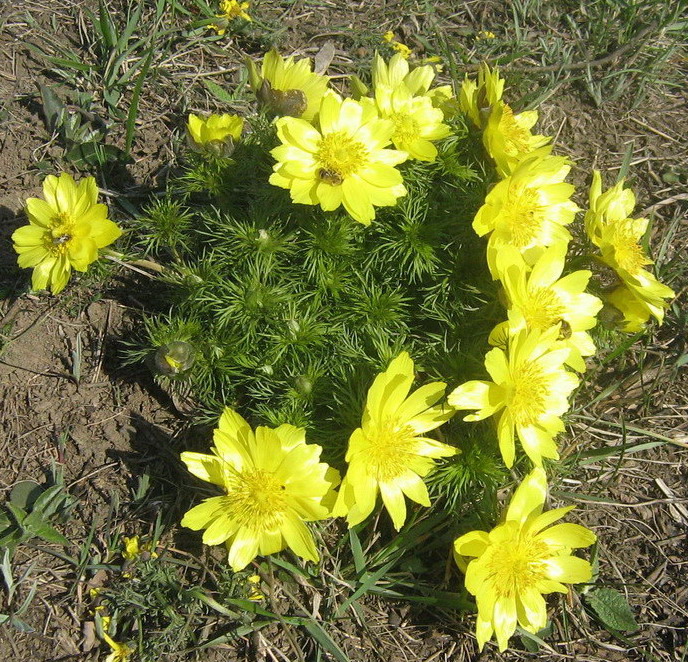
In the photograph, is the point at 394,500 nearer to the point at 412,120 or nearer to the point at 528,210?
the point at 528,210

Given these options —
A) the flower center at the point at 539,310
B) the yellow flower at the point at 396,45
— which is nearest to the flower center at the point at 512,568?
the flower center at the point at 539,310

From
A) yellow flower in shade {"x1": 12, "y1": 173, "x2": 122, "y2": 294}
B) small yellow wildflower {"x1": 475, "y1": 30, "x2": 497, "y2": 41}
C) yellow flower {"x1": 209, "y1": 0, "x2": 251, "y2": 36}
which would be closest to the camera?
yellow flower in shade {"x1": 12, "y1": 173, "x2": 122, "y2": 294}

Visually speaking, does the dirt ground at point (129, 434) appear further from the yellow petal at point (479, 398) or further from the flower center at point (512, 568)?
the yellow petal at point (479, 398)

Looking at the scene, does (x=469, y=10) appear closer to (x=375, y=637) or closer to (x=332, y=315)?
(x=332, y=315)

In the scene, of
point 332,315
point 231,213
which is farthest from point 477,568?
point 231,213

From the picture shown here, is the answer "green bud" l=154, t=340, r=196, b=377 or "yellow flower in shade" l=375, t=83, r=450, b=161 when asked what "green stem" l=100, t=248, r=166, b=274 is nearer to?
"green bud" l=154, t=340, r=196, b=377

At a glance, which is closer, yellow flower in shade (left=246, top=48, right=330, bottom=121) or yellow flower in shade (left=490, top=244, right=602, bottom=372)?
yellow flower in shade (left=490, top=244, right=602, bottom=372)

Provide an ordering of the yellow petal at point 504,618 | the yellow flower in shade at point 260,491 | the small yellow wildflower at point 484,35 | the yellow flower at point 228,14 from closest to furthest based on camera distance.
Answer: the yellow flower in shade at point 260,491 → the yellow petal at point 504,618 → the yellow flower at point 228,14 → the small yellow wildflower at point 484,35

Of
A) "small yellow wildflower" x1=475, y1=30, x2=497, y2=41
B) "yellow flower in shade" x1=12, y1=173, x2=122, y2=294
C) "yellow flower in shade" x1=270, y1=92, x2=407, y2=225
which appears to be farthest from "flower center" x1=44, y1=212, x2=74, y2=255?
"small yellow wildflower" x1=475, y1=30, x2=497, y2=41
